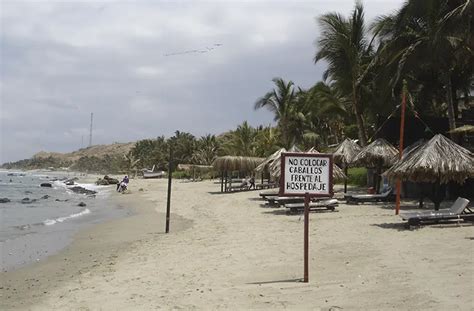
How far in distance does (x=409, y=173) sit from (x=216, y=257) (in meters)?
6.40

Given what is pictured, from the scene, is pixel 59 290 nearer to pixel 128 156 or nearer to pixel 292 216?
pixel 292 216

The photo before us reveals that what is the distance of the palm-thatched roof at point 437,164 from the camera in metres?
13.5

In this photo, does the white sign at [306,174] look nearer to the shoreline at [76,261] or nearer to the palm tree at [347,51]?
the shoreline at [76,261]

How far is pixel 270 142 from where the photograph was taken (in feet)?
153

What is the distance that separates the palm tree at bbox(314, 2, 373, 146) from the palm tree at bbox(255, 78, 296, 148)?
1270 centimetres

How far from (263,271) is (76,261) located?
16.8ft

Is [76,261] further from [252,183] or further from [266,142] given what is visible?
[266,142]

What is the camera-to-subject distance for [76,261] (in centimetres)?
1164

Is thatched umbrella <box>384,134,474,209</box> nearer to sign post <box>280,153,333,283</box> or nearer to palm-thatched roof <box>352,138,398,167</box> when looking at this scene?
palm-thatched roof <box>352,138,398,167</box>

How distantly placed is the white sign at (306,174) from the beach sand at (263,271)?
1354mm

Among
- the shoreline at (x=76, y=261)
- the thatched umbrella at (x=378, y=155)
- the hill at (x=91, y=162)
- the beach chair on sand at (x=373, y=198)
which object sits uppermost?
the hill at (x=91, y=162)

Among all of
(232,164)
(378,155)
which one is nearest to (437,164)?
(378,155)

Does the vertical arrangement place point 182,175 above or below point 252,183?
above

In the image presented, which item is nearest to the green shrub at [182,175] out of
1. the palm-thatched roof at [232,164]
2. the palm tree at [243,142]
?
the palm tree at [243,142]
